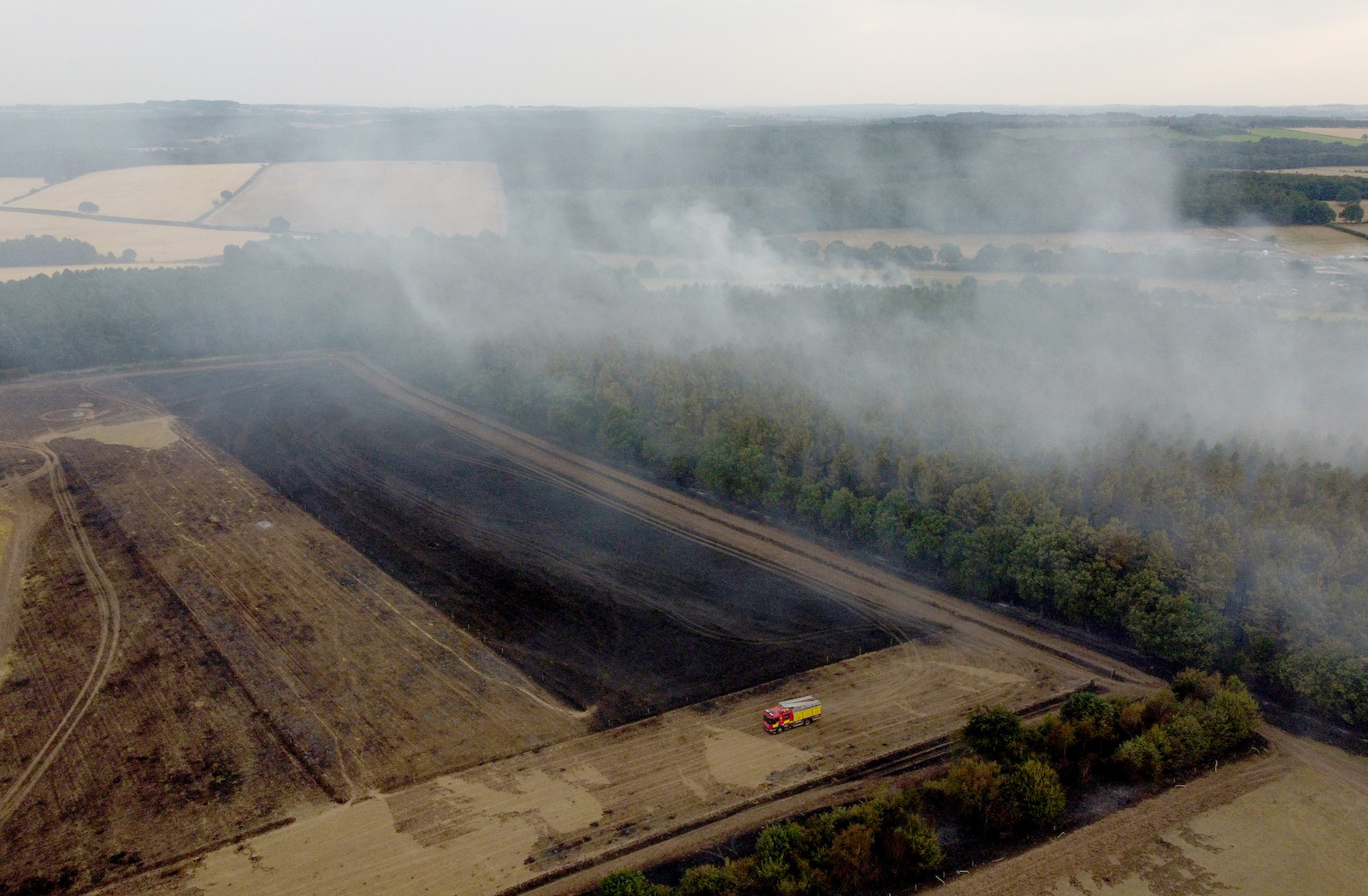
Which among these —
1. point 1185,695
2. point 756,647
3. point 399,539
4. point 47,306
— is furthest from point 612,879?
point 47,306

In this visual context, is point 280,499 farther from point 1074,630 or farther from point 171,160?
point 171,160

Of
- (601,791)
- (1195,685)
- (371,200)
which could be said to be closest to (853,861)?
(601,791)

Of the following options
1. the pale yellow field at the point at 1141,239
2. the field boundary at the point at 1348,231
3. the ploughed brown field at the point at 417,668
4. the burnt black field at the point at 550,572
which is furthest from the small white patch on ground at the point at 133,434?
the field boundary at the point at 1348,231

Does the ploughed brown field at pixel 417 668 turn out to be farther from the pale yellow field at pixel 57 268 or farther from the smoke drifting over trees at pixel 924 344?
the pale yellow field at pixel 57 268

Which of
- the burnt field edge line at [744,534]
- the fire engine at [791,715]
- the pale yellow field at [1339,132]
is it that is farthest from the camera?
the pale yellow field at [1339,132]

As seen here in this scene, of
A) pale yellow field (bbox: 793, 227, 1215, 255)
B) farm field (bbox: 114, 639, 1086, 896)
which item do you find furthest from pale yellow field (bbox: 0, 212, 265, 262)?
farm field (bbox: 114, 639, 1086, 896)

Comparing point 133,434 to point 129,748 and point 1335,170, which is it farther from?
point 1335,170

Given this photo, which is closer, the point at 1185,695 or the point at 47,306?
the point at 1185,695
